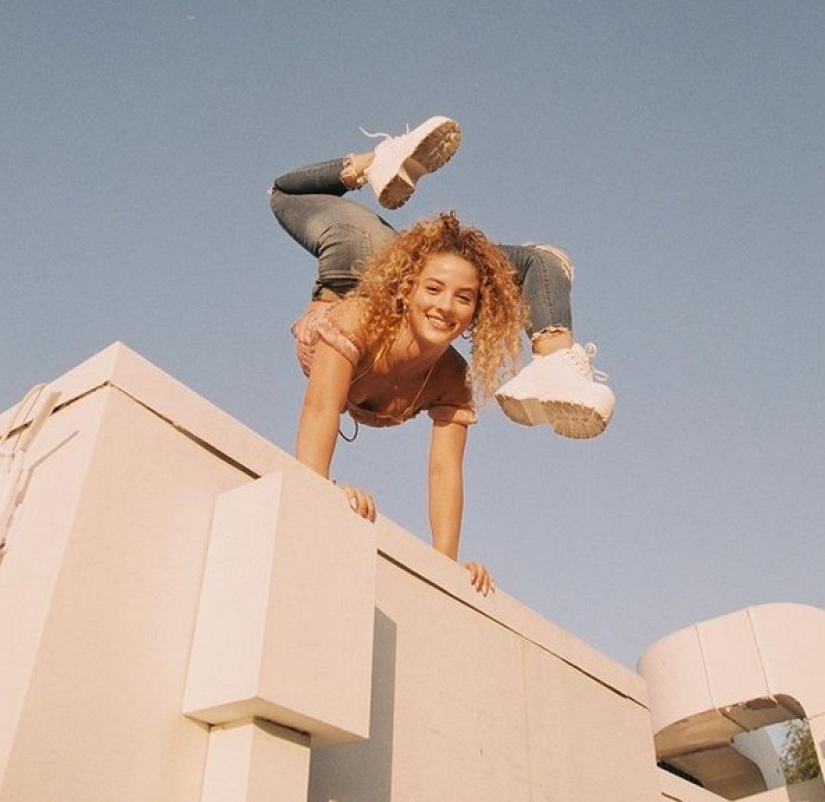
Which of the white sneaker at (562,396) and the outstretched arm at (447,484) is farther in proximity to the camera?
the outstretched arm at (447,484)

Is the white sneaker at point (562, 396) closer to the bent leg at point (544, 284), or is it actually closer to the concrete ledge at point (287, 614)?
the bent leg at point (544, 284)

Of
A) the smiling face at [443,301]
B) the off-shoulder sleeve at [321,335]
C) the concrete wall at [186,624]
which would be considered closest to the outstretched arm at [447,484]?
the smiling face at [443,301]

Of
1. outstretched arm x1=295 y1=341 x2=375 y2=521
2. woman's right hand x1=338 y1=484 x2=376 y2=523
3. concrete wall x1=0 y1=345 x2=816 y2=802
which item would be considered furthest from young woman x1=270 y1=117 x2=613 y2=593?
concrete wall x1=0 y1=345 x2=816 y2=802

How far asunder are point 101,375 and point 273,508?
0.46 meters

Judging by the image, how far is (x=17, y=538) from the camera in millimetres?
1746

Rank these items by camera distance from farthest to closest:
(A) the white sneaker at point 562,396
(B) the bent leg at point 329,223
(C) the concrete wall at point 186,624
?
(B) the bent leg at point 329,223
(A) the white sneaker at point 562,396
(C) the concrete wall at point 186,624

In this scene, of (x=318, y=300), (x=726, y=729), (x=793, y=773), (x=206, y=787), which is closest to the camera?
(x=206, y=787)

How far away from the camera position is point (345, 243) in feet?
11.1

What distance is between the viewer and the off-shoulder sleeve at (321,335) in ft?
9.32

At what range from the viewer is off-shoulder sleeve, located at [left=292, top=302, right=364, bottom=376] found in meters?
2.84

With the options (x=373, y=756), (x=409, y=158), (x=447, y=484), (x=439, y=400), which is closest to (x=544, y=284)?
(x=439, y=400)

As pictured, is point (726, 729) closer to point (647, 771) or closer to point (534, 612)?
point (647, 771)

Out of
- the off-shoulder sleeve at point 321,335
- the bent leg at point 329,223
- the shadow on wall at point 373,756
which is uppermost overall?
the bent leg at point 329,223

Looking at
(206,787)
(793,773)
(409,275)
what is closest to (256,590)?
(206,787)
